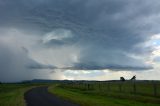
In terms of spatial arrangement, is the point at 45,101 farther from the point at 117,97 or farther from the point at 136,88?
the point at 136,88

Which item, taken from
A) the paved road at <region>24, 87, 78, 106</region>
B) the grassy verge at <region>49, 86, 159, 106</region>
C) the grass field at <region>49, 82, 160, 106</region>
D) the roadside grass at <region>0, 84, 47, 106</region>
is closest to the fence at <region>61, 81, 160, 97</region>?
the grass field at <region>49, 82, 160, 106</region>

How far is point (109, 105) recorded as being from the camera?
1202 inches

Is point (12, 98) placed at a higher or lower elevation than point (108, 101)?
higher

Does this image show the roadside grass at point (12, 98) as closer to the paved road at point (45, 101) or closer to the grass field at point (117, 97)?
the paved road at point (45, 101)

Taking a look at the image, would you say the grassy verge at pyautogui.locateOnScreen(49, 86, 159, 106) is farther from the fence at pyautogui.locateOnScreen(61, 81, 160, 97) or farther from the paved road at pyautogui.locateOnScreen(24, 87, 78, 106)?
the fence at pyautogui.locateOnScreen(61, 81, 160, 97)

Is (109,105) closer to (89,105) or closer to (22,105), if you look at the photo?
(89,105)

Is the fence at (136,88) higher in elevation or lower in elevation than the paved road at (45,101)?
higher

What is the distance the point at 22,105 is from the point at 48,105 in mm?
2890

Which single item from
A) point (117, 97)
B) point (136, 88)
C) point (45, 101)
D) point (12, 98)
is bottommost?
point (45, 101)

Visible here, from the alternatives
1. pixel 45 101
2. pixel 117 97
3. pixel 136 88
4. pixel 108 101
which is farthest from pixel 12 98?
pixel 136 88

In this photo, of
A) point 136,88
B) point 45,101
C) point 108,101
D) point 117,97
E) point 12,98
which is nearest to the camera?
point 108,101

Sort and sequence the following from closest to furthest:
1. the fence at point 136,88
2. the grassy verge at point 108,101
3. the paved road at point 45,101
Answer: the grassy verge at point 108,101 < the paved road at point 45,101 < the fence at point 136,88

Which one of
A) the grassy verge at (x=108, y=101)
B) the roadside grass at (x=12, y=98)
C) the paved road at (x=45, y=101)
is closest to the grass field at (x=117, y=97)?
the grassy verge at (x=108, y=101)

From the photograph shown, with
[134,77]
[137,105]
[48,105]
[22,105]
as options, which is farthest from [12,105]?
[134,77]
